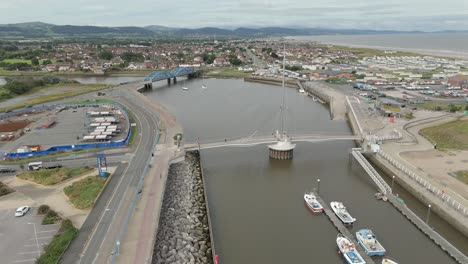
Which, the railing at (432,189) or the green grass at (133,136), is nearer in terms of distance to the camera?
the railing at (432,189)

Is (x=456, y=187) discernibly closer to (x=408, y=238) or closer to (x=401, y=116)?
(x=408, y=238)

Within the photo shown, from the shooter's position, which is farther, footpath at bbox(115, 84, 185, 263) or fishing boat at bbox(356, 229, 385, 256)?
fishing boat at bbox(356, 229, 385, 256)

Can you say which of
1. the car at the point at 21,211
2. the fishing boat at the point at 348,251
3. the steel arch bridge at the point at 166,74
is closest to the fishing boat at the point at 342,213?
the fishing boat at the point at 348,251

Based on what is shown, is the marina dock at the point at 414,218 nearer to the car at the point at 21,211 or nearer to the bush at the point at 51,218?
the bush at the point at 51,218

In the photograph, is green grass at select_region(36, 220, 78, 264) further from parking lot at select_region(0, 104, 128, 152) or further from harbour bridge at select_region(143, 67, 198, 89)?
harbour bridge at select_region(143, 67, 198, 89)

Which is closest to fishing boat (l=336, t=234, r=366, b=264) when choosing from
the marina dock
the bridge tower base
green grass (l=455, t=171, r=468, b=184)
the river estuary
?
the river estuary

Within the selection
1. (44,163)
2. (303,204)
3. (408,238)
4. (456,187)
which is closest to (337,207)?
(303,204)

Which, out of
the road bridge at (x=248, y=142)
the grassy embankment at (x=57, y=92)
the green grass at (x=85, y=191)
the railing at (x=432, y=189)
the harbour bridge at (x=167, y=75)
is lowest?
the railing at (x=432, y=189)
